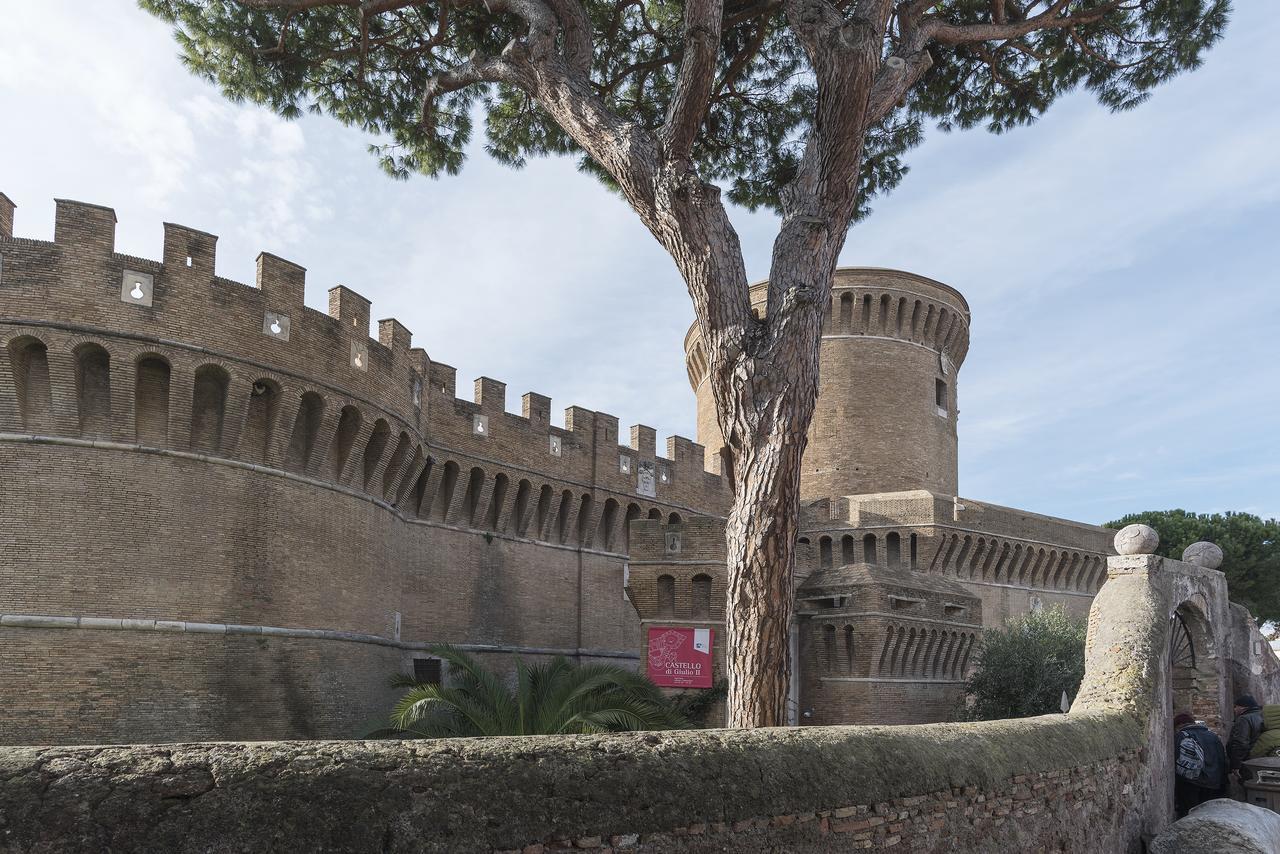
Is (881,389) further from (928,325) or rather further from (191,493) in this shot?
(191,493)

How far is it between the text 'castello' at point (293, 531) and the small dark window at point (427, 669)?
18.9 inches

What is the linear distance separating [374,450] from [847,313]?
17851mm

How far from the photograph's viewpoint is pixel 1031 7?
458 inches

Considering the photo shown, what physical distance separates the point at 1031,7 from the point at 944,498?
1614cm

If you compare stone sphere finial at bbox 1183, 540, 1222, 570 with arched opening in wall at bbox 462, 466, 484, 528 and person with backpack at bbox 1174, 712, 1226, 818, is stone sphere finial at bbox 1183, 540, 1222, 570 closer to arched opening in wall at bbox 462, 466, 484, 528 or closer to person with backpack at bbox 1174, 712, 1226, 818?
person with backpack at bbox 1174, 712, 1226, 818

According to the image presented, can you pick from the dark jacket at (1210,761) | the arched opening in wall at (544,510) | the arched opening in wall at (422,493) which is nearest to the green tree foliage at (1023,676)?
the arched opening in wall at (544,510)

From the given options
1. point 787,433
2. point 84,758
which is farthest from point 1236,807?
point 84,758

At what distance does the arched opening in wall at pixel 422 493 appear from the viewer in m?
18.8

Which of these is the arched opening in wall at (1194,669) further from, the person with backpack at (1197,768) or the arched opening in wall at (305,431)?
the arched opening in wall at (305,431)

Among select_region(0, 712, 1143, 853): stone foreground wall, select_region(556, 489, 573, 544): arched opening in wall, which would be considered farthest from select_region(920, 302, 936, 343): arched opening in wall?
select_region(0, 712, 1143, 853): stone foreground wall

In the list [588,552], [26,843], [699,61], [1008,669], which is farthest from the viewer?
[588,552]

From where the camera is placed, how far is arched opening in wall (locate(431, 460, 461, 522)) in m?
19.3

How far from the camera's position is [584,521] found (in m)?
22.5

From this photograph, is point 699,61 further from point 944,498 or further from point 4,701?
point 944,498
